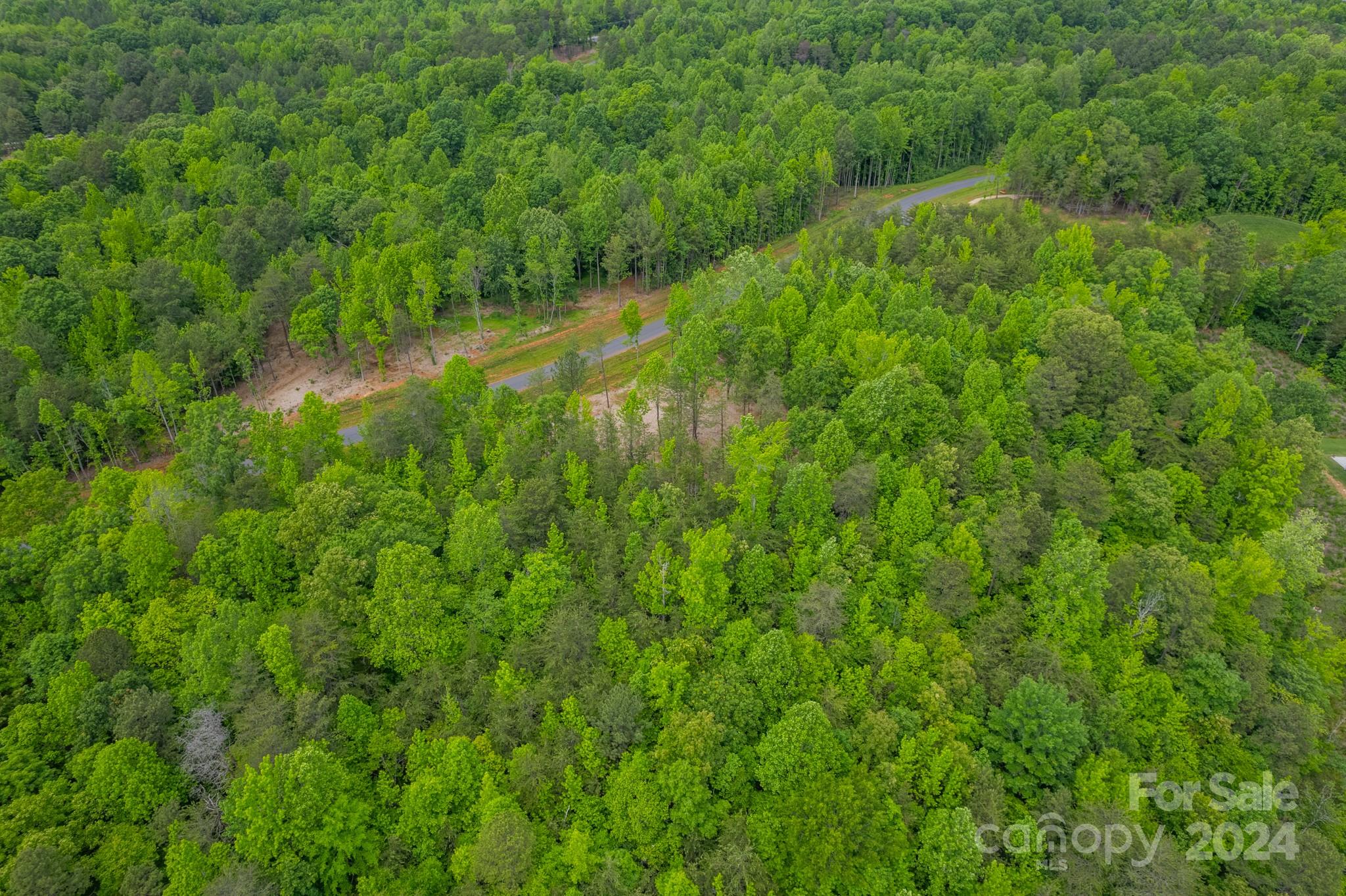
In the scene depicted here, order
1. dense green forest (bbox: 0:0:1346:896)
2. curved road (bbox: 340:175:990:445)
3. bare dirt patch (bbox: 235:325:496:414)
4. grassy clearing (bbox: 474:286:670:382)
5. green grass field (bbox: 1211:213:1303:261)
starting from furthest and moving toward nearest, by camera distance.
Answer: green grass field (bbox: 1211:213:1303:261), grassy clearing (bbox: 474:286:670:382), bare dirt patch (bbox: 235:325:496:414), curved road (bbox: 340:175:990:445), dense green forest (bbox: 0:0:1346:896)

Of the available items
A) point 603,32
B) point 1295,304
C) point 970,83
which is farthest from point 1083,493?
point 603,32

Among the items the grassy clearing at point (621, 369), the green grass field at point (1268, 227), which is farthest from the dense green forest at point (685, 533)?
the green grass field at point (1268, 227)

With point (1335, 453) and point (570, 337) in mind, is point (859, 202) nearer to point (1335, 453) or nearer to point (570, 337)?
point (570, 337)

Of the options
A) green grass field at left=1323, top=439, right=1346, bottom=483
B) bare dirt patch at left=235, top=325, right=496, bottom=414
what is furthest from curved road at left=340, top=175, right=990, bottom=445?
green grass field at left=1323, top=439, right=1346, bottom=483

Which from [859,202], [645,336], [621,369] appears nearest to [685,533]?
[621,369]

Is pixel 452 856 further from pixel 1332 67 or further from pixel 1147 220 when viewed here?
pixel 1332 67

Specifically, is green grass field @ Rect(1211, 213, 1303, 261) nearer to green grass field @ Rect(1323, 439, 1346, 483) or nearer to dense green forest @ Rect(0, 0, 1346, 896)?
dense green forest @ Rect(0, 0, 1346, 896)

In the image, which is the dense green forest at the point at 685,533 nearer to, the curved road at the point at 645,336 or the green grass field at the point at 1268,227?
the green grass field at the point at 1268,227
